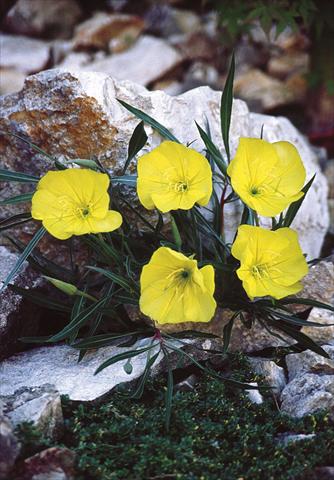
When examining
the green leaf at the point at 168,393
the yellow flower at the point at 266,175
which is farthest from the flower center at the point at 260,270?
the green leaf at the point at 168,393

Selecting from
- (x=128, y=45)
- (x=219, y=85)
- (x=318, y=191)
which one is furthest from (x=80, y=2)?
(x=318, y=191)

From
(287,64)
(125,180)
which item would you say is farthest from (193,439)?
(287,64)

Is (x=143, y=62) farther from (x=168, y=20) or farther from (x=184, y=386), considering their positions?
(x=184, y=386)

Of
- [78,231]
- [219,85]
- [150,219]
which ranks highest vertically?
[78,231]

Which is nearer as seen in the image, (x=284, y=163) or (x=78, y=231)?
(x=78, y=231)

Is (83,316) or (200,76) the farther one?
(200,76)

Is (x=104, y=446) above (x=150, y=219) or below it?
below

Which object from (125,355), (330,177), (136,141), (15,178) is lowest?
(330,177)

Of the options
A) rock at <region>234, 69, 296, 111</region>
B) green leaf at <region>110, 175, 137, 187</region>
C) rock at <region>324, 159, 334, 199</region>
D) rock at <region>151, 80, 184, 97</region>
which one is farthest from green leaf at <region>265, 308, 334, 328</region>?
rock at <region>151, 80, 184, 97</region>

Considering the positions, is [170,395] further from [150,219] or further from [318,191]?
[318,191]
